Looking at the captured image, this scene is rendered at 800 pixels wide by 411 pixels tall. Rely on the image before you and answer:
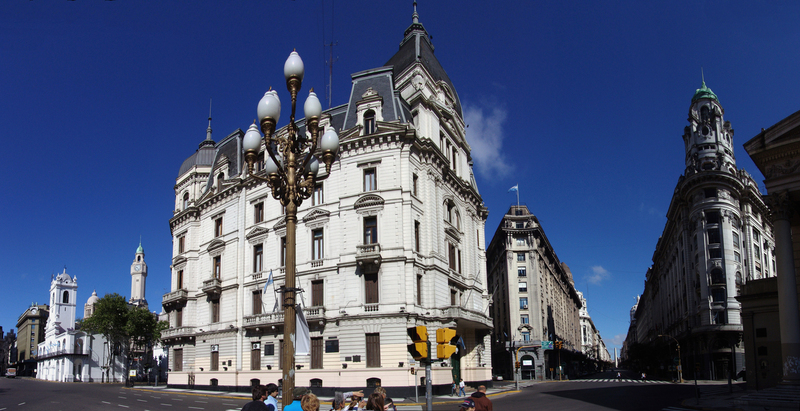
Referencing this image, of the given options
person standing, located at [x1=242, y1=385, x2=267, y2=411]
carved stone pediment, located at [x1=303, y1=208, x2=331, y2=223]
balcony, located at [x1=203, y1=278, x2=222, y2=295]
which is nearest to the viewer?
person standing, located at [x1=242, y1=385, x2=267, y2=411]

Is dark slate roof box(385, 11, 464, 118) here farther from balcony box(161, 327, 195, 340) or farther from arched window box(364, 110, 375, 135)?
balcony box(161, 327, 195, 340)

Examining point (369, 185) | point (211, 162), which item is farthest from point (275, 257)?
point (211, 162)

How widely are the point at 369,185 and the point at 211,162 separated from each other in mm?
22700

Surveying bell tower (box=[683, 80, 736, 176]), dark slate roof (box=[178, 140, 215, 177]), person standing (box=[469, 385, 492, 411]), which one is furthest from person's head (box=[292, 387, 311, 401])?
bell tower (box=[683, 80, 736, 176])

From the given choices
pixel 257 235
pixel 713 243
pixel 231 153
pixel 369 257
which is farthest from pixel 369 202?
pixel 713 243

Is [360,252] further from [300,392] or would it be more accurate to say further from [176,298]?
[300,392]

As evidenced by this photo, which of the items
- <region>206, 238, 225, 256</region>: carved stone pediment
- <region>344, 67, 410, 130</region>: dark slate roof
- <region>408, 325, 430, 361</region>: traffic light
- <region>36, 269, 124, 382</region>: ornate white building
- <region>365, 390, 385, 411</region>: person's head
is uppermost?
<region>344, 67, 410, 130</region>: dark slate roof

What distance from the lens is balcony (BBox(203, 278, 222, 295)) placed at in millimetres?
44094

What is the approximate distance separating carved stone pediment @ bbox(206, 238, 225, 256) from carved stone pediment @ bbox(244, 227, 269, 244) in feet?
12.3

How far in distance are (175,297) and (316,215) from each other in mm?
19134

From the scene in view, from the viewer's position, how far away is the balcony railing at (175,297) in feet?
157

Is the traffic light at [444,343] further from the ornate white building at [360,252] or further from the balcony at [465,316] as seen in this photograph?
the balcony at [465,316]

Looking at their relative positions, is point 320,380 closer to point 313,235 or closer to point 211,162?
point 313,235

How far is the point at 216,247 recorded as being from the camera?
151ft
